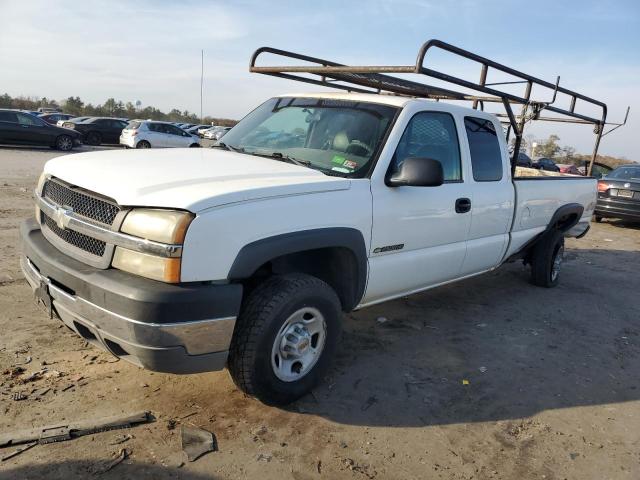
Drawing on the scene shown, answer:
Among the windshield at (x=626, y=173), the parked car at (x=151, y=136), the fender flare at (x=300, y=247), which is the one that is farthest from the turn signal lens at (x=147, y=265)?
the parked car at (x=151, y=136)

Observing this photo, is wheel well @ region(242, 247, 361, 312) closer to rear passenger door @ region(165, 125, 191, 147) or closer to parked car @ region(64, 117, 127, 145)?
rear passenger door @ region(165, 125, 191, 147)

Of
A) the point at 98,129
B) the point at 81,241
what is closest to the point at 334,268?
the point at 81,241

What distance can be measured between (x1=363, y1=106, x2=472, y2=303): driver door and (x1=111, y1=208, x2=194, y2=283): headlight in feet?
4.67

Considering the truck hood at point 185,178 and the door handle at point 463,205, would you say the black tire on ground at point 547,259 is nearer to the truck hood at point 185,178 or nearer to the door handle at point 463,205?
the door handle at point 463,205

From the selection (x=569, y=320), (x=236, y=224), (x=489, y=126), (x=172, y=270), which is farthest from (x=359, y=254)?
(x=569, y=320)

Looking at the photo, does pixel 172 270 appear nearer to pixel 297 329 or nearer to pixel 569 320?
pixel 297 329

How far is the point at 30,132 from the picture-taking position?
19.3 meters

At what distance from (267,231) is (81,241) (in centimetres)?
105

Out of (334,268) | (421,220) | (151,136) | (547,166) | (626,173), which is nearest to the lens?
(334,268)

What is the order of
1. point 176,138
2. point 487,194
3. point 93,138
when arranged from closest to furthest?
1. point 487,194
2. point 176,138
3. point 93,138

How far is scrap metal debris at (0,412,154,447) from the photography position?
2676 mm

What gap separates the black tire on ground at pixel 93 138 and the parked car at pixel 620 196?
22.1 m

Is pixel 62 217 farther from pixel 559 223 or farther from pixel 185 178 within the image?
pixel 559 223

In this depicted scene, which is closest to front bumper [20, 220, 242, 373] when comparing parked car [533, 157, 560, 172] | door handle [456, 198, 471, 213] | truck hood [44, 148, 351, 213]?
truck hood [44, 148, 351, 213]
